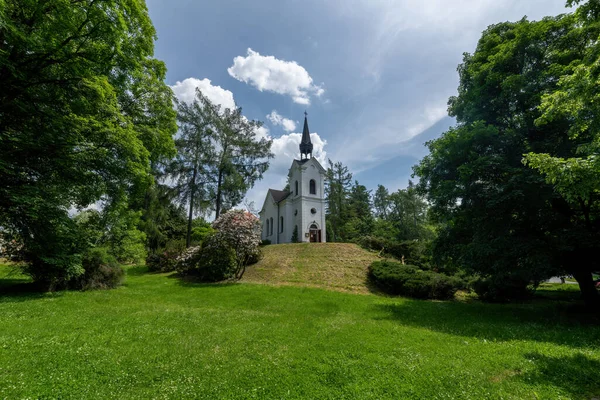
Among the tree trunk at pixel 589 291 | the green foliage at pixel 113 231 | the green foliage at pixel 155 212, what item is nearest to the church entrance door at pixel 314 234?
the green foliage at pixel 155 212

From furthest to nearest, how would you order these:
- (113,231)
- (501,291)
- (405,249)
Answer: (405,249)
(113,231)
(501,291)

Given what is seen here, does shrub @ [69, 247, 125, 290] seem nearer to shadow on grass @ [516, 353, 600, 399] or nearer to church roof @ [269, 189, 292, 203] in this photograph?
shadow on grass @ [516, 353, 600, 399]

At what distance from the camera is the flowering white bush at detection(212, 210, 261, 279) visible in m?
16.1

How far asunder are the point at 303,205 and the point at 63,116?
2266 centimetres

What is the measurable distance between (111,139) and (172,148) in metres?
3.66

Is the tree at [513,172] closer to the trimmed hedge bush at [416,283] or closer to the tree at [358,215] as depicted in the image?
the trimmed hedge bush at [416,283]

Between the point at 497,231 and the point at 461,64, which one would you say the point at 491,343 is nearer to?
the point at 497,231

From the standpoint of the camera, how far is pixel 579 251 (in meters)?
9.09

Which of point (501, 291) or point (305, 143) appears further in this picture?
point (305, 143)

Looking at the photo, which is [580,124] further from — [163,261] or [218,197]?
[218,197]

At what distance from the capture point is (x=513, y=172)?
9.32 m

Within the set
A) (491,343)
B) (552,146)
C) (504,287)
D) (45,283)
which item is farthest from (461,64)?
(45,283)

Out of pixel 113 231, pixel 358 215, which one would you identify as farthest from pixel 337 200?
pixel 113 231

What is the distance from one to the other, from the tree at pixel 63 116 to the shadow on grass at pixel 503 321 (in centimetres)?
1148
